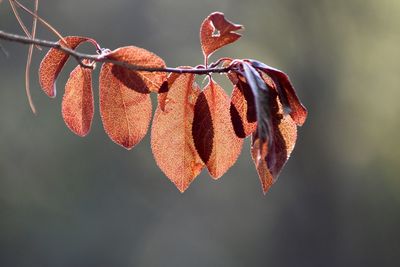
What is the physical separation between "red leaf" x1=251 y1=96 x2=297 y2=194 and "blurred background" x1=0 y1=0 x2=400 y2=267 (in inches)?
149

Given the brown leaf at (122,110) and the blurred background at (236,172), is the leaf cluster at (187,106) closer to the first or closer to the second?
the brown leaf at (122,110)

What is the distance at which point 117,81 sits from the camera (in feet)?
1.48

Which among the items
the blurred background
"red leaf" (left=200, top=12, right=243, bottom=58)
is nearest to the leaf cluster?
"red leaf" (left=200, top=12, right=243, bottom=58)

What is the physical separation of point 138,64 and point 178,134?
10 cm

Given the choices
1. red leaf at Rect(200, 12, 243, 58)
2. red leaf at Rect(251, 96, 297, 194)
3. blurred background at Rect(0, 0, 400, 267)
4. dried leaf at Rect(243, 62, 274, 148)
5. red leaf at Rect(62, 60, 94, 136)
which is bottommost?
blurred background at Rect(0, 0, 400, 267)

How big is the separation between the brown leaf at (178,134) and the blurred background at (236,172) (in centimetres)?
373

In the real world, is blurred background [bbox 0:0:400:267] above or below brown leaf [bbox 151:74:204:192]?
below

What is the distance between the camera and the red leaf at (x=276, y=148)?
40 cm

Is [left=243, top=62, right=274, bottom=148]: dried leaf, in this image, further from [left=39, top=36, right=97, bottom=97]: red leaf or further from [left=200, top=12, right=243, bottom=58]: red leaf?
[left=39, top=36, right=97, bottom=97]: red leaf

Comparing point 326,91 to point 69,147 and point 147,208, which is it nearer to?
point 147,208

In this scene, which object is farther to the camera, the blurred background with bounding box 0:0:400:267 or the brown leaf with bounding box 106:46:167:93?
the blurred background with bounding box 0:0:400:267

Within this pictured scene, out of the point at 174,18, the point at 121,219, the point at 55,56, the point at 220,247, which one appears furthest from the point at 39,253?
the point at 55,56

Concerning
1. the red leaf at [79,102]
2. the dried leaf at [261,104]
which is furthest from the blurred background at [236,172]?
the dried leaf at [261,104]

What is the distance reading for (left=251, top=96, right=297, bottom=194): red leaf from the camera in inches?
15.7
